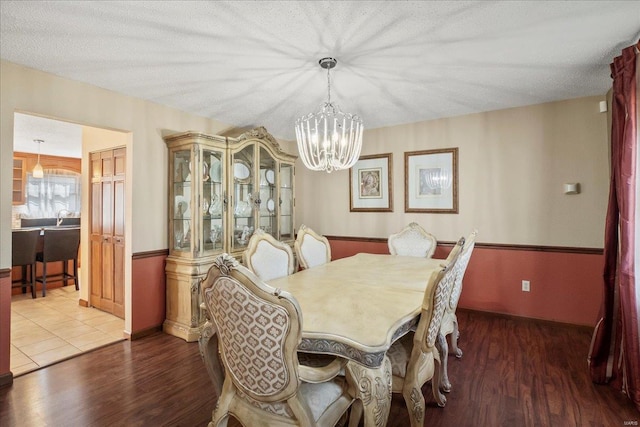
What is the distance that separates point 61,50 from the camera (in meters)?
2.15

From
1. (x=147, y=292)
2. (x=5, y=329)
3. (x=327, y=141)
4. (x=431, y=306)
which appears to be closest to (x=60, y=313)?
(x=147, y=292)

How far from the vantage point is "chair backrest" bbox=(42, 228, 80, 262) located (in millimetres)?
4520

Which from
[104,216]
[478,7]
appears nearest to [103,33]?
[478,7]

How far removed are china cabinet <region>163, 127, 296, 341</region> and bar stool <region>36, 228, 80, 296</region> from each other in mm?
2508

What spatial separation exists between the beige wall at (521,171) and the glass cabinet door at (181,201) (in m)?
2.43

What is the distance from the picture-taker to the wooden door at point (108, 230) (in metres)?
3.62

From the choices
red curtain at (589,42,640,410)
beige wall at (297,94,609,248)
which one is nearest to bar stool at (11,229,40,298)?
beige wall at (297,94,609,248)

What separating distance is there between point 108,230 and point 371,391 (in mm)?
3701

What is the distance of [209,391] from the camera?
221 cm

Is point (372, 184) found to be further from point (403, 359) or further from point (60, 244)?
point (60, 244)

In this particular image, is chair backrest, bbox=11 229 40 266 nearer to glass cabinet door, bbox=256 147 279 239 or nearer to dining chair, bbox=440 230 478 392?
glass cabinet door, bbox=256 147 279 239

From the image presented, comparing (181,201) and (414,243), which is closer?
(181,201)

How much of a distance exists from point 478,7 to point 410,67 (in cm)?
74

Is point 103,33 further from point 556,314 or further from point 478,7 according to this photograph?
point 556,314
